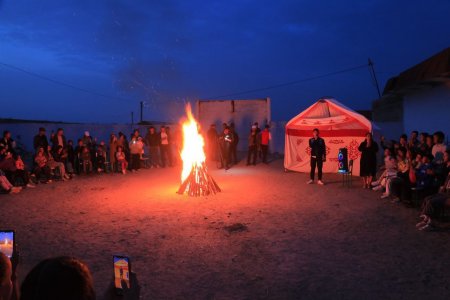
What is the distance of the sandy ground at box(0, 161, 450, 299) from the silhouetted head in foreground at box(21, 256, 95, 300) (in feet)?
10.5

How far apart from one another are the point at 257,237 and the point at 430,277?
281 centimetres

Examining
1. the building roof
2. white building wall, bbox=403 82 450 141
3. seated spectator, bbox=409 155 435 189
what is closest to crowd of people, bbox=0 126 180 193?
the building roof

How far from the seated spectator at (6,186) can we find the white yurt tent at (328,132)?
9489 mm

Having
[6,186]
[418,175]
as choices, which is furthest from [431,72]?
[6,186]

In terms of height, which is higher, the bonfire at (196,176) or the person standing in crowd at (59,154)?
the person standing in crowd at (59,154)

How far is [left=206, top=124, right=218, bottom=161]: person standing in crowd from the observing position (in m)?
19.6

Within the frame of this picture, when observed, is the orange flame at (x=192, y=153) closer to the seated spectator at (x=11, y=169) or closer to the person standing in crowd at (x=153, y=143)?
the seated spectator at (x=11, y=169)

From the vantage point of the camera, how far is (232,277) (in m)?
5.36

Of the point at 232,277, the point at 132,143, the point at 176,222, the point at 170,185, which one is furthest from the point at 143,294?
the point at 132,143

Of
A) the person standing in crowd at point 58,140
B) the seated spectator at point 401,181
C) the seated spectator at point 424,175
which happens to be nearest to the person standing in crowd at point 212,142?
the person standing in crowd at point 58,140

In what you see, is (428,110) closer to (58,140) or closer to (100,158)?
(100,158)

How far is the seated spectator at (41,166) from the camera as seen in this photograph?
13820 mm

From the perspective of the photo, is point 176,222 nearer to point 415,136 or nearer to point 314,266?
point 314,266

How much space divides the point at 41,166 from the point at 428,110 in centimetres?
1397
